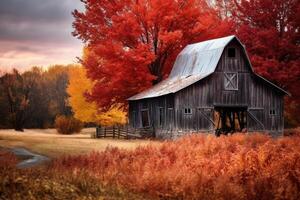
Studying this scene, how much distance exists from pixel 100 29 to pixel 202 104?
10963 millimetres

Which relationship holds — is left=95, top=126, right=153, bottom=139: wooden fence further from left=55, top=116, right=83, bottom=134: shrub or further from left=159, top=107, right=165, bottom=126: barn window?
left=55, top=116, right=83, bottom=134: shrub

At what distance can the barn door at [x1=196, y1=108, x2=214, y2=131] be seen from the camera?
122ft

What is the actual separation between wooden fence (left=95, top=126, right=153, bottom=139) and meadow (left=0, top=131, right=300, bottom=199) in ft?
58.0

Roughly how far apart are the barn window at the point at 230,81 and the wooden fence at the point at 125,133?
22.8 ft

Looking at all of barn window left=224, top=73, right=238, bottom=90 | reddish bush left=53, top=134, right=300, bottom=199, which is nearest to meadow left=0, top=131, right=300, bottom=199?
reddish bush left=53, top=134, right=300, bottom=199

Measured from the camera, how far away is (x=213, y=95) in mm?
37812

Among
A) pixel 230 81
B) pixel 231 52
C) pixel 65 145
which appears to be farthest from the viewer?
pixel 231 52

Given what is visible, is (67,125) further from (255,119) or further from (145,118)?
(255,119)

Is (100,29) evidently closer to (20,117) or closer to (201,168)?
(201,168)

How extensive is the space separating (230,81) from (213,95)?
1749 mm

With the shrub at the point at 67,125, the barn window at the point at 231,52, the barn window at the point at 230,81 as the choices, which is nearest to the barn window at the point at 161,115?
the barn window at the point at 230,81

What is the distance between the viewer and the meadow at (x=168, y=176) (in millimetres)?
11742

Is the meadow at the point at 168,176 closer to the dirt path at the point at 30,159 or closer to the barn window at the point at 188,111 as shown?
the dirt path at the point at 30,159

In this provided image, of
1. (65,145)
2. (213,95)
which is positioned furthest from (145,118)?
(65,145)
